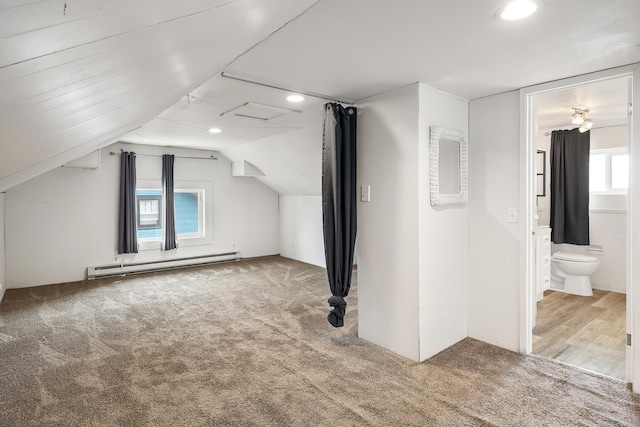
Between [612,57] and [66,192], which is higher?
[612,57]

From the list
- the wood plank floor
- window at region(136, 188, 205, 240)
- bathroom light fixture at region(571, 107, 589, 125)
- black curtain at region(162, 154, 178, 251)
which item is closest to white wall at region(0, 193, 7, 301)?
window at region(136, 188, 205, 240)

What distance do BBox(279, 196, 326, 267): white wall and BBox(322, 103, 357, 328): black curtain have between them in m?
3.21

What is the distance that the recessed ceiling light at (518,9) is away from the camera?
1.53 m

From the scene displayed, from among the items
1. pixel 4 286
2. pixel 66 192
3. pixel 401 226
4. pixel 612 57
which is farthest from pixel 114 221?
pixel 612 57

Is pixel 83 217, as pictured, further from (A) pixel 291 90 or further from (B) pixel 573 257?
(B) pixel 573 257

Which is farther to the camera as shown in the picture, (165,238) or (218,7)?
(165,238)

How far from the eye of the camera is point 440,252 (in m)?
2.88

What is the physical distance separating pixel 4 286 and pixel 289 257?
423 cm

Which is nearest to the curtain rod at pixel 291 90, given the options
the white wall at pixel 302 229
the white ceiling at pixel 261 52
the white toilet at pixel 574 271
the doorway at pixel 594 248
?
the white ceiling at pixel 261 52

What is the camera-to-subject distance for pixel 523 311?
9.30 feet

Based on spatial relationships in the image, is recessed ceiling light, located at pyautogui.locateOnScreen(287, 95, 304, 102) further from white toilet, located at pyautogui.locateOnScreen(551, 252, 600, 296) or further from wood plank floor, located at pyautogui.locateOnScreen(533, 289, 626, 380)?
white toilet, located at pyautogui.locateOnScreen(551, 252, 600, 296)

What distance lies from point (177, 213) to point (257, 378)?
4605 millimetres

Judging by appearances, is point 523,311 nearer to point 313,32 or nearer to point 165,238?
point 313,32

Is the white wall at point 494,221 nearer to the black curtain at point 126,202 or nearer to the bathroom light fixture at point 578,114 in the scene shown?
the bathroom light fixture at point 578,114
